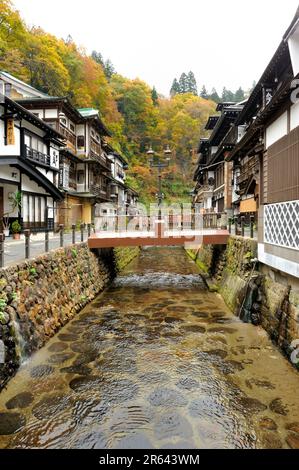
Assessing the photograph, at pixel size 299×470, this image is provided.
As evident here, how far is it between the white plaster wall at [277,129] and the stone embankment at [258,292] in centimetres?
428

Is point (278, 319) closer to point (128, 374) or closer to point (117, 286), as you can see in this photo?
point (128, 374)

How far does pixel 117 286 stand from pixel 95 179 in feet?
74.5

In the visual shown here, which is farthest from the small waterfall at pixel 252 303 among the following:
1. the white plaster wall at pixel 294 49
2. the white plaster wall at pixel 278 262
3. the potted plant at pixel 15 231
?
the potted plant at pixel 15 231

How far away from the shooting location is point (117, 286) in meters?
19.3

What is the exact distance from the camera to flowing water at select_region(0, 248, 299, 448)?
19.2 ft

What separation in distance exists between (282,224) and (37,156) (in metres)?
19.6

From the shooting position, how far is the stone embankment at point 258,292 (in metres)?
8.79

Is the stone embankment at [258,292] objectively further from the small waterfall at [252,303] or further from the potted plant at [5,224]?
the potted plant at [5,224]

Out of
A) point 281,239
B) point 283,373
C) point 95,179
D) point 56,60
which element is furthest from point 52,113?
point 283,373

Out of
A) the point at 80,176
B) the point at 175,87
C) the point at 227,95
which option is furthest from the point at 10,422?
the point at 227,95

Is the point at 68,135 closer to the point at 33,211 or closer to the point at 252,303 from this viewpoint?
the point at 33,211

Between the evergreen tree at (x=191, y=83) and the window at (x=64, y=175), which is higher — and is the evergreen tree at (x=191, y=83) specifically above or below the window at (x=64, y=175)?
above

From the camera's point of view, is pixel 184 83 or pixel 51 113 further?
pixel 184 83

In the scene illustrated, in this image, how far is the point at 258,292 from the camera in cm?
1171
